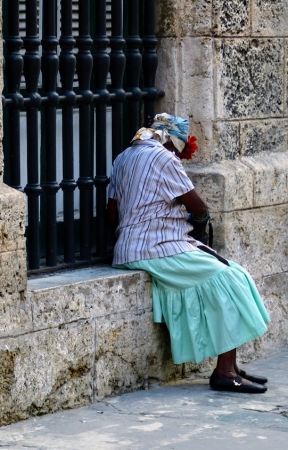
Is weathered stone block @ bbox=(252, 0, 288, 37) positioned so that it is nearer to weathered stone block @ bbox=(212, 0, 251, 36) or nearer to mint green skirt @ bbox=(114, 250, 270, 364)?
weathered stone block @ bbox=(212, 0, 251, 36)

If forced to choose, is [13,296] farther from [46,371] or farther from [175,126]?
[175,126]

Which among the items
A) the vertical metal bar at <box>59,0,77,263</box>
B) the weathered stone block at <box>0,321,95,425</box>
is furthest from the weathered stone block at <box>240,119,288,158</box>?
the weathered stone block at <box>0,321,95,425</box>

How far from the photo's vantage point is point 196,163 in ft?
23.5

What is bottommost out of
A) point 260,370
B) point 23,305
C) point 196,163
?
point 260,370

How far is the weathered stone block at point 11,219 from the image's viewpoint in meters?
5.57

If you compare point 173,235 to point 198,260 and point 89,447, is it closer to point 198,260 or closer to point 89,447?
point 198,260

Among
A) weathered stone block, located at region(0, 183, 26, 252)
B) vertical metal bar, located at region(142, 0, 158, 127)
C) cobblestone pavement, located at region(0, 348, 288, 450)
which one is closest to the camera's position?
cobblestone pavement, located at region(0, 348, 288, 450)

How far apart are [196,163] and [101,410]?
184 cm

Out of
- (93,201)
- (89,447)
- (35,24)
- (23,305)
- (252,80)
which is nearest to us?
(89,447)

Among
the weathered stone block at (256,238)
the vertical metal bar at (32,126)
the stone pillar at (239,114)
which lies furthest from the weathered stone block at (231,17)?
the vertical metal bar at (32,126)

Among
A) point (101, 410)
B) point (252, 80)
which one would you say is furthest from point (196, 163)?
point (101, 410)

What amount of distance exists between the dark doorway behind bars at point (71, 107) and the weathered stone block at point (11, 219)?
46cm

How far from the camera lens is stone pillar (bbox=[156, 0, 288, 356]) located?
7055mm

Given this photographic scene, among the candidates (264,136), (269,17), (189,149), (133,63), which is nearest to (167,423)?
(189,149)
